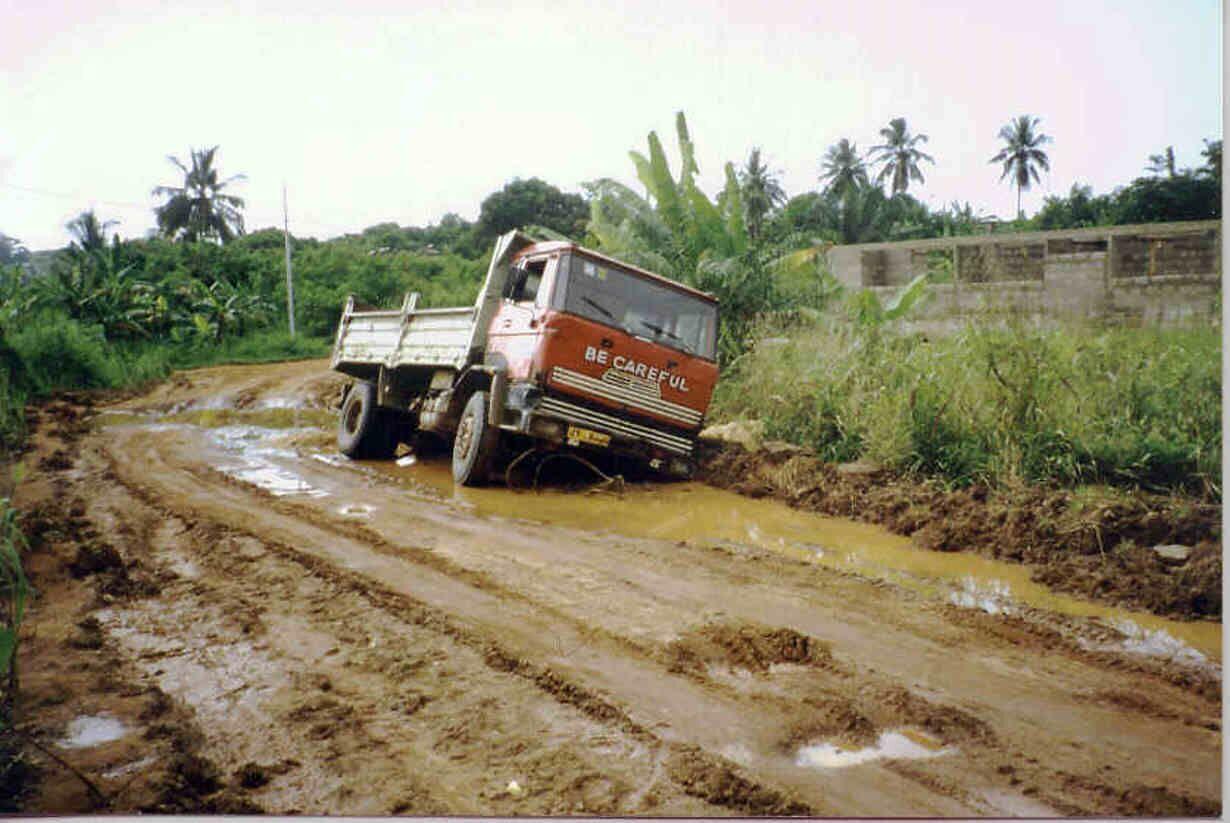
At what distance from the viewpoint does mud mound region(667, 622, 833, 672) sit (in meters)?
2.98

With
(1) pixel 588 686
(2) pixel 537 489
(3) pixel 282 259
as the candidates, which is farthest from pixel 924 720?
(3) pixel 282 259

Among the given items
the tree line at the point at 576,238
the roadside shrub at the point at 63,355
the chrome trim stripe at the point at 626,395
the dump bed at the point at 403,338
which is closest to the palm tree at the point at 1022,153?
the tree line at the point at 576,238

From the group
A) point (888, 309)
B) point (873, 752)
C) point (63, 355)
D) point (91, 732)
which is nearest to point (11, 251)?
point (91, 732)

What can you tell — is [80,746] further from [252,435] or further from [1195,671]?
[252,435]

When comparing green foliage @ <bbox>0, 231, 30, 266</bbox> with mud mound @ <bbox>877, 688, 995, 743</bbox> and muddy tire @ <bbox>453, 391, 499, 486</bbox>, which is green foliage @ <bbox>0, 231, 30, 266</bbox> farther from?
mud mound @ <bbox>877, 688, 995, 743</bbox>

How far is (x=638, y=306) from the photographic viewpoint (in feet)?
21.1

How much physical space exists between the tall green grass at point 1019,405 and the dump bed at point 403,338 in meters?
2.70

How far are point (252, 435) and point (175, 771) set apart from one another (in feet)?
26.1

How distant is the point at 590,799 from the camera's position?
7.60 ft

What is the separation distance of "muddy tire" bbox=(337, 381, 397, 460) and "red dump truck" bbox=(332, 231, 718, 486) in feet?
4.34

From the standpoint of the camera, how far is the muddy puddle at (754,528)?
3.49 metres

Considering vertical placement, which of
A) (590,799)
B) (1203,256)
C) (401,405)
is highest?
(1203,256)

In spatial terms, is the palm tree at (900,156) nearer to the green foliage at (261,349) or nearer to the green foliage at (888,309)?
the green foliage at (888,309)

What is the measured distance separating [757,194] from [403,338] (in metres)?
3.68
